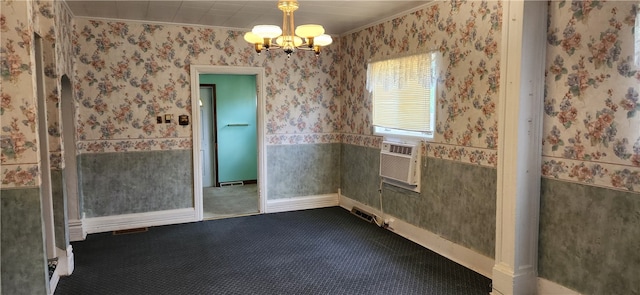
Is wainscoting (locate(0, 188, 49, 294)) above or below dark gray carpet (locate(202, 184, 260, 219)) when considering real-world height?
above

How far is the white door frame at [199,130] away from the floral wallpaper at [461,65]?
72.8 inches

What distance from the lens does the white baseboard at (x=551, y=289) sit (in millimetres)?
2967

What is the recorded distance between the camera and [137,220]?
5.16m

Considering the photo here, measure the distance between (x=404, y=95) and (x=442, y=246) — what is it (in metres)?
1.67

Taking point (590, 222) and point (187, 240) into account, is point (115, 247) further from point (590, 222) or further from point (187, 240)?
point (590, 222)

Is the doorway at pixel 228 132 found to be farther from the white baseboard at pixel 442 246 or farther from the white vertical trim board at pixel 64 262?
the white vertical trim board at pixel 64 262

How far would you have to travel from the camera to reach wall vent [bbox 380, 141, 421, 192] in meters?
4.42

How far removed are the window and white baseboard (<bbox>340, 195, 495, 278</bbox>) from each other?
1017mm

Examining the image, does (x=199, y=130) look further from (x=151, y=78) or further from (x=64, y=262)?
(x=64, y=262)

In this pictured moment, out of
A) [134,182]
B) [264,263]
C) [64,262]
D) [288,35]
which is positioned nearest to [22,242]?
[64,262]

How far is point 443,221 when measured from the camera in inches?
162

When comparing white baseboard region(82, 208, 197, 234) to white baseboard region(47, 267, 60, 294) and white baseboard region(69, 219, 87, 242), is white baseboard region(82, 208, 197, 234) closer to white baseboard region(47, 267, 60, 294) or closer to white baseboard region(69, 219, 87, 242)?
white baseboard region(69, 219, 87, 242)

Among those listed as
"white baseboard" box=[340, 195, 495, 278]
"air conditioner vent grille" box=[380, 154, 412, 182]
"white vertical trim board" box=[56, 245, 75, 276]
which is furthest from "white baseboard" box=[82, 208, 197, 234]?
"air conditioner vent grille" box=[380, 154, 412, 182]

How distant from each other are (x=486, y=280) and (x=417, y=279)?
1.90 ft
